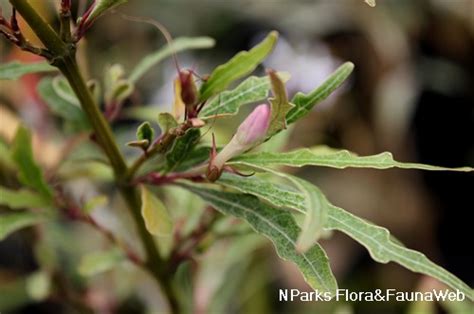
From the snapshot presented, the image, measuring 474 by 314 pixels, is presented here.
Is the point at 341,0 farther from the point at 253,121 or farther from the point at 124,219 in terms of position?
the point at 253,121

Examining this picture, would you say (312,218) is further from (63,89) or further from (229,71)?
(63,89)

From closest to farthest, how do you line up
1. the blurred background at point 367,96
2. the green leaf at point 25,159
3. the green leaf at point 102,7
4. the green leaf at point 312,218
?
1. the green leaf at point 312,218
2. the green leaf at point 102,7
3. the green leaf at point 25,159
4. the blurred background at point 367,96

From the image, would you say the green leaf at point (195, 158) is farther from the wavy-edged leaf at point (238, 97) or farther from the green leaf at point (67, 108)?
the green leaf at point (67, 108)

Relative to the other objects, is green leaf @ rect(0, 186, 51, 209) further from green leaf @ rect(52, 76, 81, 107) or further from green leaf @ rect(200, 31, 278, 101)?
green leaf @ rect(200, 31, 278, 101)

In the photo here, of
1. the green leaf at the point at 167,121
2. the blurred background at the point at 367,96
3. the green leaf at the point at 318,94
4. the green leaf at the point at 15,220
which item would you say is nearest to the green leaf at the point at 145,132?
the green leaf at the point at 167,121

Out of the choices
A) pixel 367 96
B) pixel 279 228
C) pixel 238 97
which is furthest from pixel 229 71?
pixel 367 96
